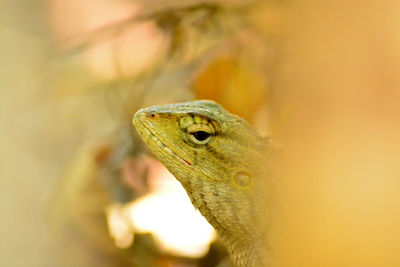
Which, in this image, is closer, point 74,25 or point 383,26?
point 383,26

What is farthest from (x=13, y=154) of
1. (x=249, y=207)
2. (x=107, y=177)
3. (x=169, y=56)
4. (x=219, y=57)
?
(x=249, y=207)

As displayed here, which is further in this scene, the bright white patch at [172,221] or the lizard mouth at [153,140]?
the bright white patch at [172,221]

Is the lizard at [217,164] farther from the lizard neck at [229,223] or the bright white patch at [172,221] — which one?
the bright white patch at [172,221]

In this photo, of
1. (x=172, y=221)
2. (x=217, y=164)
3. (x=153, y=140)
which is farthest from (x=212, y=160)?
(x=172, y=221)

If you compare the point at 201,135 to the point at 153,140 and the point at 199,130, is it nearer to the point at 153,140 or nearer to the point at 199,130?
the point at 199,130

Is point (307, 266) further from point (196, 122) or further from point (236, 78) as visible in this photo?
point (236, 78)

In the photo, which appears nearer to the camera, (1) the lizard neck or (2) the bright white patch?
(1) the lizard neck

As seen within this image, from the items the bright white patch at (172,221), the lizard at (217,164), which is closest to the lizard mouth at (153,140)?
the lizard at (217,164)

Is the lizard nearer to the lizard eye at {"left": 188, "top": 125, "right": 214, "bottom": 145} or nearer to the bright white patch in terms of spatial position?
the lizard eye at {"left": 188, "top": 125, "right": 214, "bottom": 145}

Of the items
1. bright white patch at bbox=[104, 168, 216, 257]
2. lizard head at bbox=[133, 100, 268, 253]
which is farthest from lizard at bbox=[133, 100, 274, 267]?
bright white patch at bbox=[104, 168, 216, 257]
